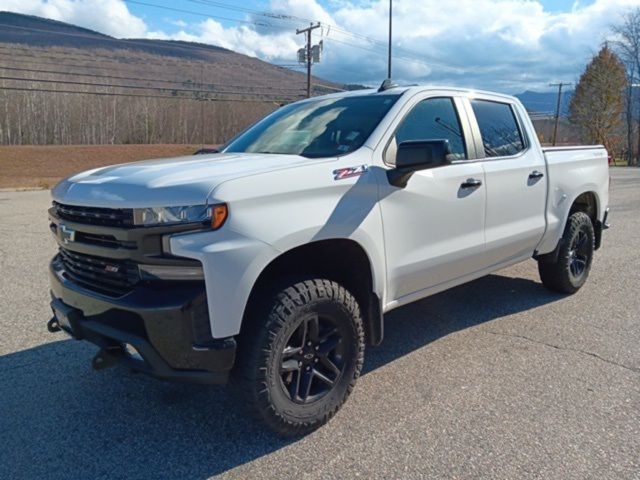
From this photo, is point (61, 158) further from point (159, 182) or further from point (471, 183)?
point (159, 182)

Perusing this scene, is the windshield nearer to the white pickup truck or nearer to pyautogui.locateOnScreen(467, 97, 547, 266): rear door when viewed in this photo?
the white pickup truck

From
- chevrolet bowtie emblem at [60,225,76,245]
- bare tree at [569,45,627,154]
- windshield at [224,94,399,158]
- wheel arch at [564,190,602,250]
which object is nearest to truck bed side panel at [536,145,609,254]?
wheel arch at [564,190,602,250]

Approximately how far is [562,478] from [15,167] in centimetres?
4618

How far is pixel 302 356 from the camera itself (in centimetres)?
292

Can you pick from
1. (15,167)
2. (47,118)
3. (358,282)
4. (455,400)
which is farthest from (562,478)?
(47,118)

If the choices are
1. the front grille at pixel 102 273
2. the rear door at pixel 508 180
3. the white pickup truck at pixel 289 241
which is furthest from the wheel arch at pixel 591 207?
the front grille at pixel 102 273

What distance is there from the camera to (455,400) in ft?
10.8

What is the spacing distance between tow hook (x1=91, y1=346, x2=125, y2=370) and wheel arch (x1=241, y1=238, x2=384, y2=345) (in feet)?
2.10

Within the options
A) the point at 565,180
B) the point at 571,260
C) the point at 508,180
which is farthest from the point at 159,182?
the point at 571,260

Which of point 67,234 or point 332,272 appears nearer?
point 67,234

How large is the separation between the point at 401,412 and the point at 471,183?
5.56ft

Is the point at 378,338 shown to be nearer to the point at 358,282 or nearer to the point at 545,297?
the point at 358,282

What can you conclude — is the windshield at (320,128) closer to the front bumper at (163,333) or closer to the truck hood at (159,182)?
the truck hood at (159,182)

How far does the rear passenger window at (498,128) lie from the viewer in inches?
166
